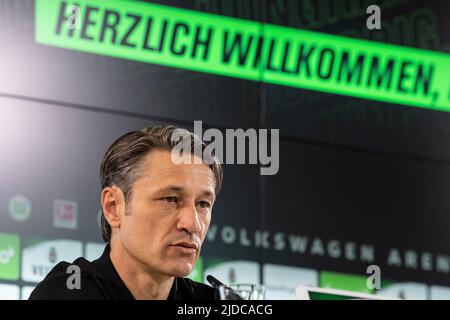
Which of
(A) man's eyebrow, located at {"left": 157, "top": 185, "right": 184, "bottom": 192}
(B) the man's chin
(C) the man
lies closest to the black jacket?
(C) the man

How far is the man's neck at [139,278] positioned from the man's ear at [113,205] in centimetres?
9

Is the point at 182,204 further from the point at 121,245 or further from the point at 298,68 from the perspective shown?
the point at 298,68

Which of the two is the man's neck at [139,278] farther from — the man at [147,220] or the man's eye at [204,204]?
the man's eye at [204,204]

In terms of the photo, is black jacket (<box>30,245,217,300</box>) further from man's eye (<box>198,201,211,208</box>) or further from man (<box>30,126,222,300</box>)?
man's eye (<box>198,201,211,208</box>)

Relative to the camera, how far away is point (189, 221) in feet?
7.25

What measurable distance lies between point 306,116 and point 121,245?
2.45 meters

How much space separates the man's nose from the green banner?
1997 millimetres

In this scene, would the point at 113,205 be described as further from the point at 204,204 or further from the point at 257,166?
the point at 257,166

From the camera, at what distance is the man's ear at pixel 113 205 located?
2.34 metres

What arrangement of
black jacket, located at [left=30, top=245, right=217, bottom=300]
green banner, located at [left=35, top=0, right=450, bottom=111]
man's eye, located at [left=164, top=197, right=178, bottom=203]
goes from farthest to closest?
green banner, located at [left=35, top=0, right=450, bottom=111] → man's eye, located at [left=164, top=197, right=178, bottom=203] → black jacket, located at [left=30, top=245, right=217, bottom=300]

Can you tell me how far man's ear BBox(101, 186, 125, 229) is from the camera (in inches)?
92.3

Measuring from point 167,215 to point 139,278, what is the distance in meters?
0.18

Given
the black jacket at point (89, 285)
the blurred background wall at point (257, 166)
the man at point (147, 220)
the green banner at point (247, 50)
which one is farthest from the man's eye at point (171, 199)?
the green banner at point (247, 50)

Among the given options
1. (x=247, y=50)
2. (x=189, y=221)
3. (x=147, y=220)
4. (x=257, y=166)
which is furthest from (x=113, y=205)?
(x=247, y=50)
